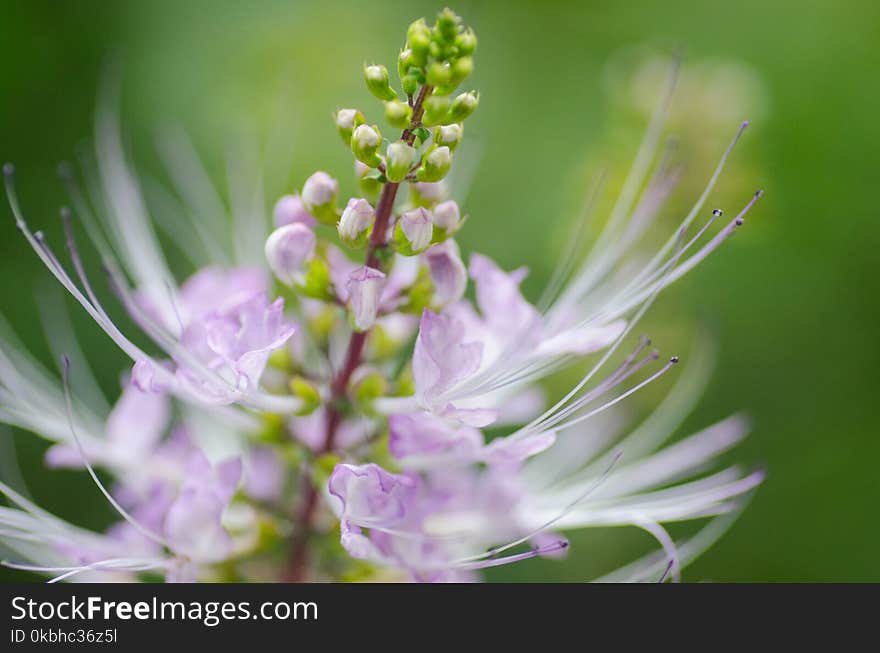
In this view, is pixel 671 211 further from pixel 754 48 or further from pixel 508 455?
pixel 508 455

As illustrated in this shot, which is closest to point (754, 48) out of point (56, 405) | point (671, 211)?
point (671, 211)

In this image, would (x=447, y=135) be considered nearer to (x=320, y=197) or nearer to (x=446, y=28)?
(x=446, y=28)

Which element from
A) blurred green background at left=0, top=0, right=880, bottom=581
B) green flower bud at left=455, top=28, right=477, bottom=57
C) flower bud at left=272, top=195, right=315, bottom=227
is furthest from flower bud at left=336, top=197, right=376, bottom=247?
blurred green background at left=0, top=0, right=880, bottom=581

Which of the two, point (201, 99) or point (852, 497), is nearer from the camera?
point (852, 497)

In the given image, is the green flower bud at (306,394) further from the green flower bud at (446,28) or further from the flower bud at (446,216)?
the green flower bud at (446,28)

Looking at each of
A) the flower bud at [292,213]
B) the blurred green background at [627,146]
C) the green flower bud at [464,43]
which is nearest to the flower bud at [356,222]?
the flower bud at [292,213]
